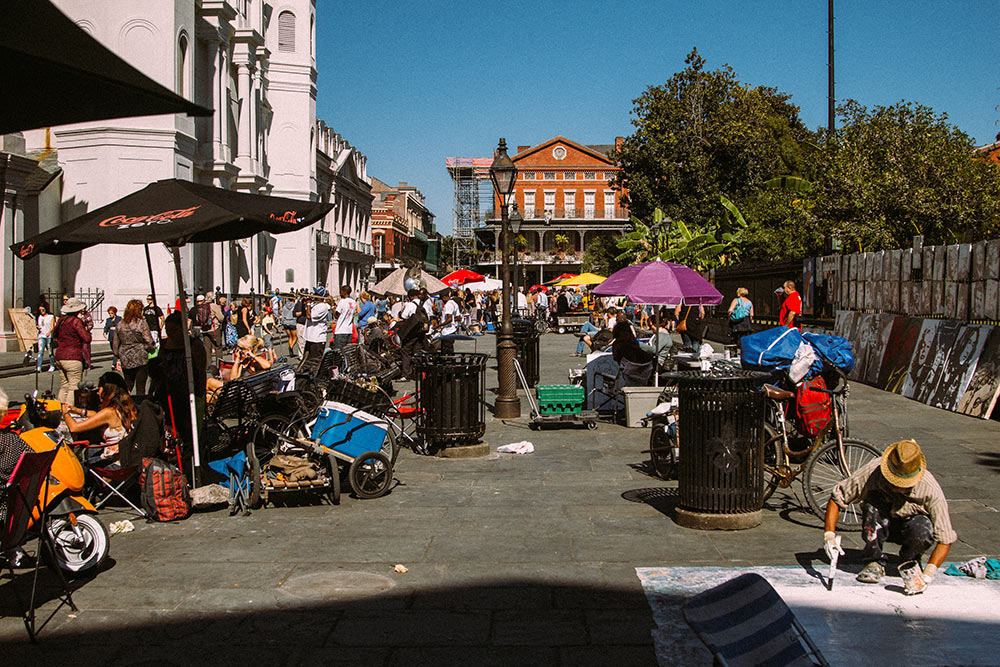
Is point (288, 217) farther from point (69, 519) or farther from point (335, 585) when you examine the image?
point (335, 585)

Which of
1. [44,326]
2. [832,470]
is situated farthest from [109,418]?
[44,326]

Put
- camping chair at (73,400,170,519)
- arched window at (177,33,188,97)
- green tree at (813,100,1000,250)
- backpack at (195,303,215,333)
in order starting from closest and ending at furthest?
camping chair at (73,400,170,519) < backpack at (195,303,215,333) < green tree at (813,100,1000,250) < arched window at (177,33,188,97)

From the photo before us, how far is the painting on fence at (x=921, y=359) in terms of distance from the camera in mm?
14523

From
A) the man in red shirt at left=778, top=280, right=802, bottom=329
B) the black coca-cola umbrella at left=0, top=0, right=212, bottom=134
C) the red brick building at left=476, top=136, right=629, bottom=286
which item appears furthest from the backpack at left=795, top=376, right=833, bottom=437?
the red brick building at left=476, top=136, right=629, bottom=286

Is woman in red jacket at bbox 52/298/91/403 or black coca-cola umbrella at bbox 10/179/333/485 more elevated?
black coca-cola umbrella at bbox 10/179/333/485

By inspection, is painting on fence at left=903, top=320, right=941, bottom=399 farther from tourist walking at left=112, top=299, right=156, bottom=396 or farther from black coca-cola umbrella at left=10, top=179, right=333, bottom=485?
tourist walking at left=112, top=299, right=156, bottom=396

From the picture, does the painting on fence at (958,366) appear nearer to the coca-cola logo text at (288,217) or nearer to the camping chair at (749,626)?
the coca-cola logo text at (288,217)

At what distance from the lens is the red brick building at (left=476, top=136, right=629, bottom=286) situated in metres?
101

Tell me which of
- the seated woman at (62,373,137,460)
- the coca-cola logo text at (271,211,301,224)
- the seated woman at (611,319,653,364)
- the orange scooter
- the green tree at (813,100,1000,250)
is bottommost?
the orange scooter

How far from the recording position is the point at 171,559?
629 cm

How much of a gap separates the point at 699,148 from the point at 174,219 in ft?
123

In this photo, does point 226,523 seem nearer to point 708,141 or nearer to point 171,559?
point 171,559

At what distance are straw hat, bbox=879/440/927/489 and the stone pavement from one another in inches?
39.5

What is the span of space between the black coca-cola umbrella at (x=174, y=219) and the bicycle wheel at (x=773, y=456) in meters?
4.50
